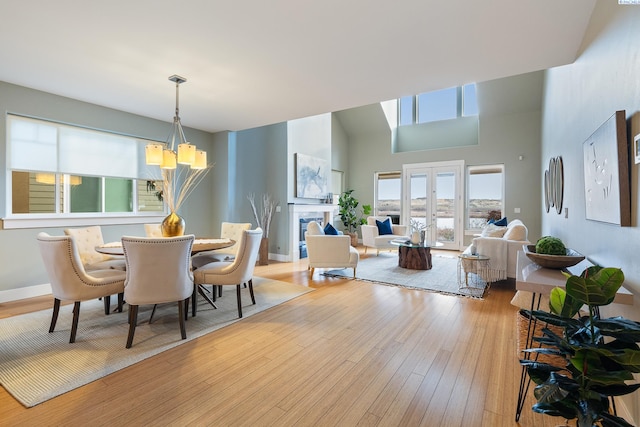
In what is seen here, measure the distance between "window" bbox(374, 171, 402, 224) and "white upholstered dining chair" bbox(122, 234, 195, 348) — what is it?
6.98 meters

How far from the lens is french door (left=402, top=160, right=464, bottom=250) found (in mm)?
7680

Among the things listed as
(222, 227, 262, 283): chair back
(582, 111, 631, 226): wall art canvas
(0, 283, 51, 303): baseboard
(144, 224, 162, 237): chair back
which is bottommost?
(0, 283, 51, 303): baseboard

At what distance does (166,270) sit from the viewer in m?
2.46

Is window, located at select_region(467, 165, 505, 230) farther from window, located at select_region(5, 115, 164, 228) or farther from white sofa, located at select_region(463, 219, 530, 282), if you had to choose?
window, located at select_region(5, 115, 164, 228)

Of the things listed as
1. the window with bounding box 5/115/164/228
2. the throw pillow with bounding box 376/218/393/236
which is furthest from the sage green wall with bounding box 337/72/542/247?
the window with bounding box 5/115/164/228

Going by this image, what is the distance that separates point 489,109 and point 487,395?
7.04m

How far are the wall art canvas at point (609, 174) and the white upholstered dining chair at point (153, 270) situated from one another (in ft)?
9.46

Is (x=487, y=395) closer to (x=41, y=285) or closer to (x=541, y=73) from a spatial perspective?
(x=41, y=285)

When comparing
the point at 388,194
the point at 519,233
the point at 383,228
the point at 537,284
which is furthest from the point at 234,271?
the point at 388,194

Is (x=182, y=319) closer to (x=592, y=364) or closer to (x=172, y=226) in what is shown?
(x=172, y=226)

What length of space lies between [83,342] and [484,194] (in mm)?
8045

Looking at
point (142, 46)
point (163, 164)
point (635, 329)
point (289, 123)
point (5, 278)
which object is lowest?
point (5, 278)

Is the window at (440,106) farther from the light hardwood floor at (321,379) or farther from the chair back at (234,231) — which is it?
the light hardwood floor at (321,379)

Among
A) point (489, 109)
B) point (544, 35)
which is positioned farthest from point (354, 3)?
point (489, 109)
